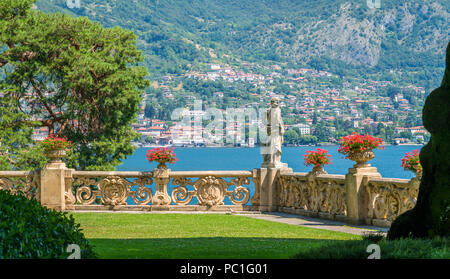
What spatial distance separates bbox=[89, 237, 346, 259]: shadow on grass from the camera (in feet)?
24.5

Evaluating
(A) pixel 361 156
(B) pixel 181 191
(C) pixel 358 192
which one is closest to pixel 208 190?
(B) pixel 181 191

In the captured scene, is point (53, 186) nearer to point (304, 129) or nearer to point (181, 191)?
point (181, 191)

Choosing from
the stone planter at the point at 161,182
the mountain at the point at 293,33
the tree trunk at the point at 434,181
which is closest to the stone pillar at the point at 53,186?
the stone planter at the point at 161,182

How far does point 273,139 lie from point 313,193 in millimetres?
2108

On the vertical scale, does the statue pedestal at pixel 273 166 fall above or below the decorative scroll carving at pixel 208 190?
above

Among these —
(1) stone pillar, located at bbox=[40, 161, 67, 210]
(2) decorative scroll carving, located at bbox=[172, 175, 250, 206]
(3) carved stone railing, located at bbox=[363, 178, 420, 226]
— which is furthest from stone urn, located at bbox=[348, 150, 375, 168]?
(1) stone pillar, located at bbox=[40, 161, 67, 210]

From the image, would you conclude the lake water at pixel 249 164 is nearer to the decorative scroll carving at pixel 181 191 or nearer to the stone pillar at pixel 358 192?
the decorative scroll carving at pixel 181 191

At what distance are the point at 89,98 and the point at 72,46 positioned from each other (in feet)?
8.73

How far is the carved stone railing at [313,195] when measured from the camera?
14.6 meters

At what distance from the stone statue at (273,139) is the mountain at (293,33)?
68680 millimetres

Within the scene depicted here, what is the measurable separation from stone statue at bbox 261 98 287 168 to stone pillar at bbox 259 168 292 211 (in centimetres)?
20

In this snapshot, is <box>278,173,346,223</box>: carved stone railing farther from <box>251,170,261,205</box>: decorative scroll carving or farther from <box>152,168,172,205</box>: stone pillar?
<box>152,168,172,205</box>: stone pillar

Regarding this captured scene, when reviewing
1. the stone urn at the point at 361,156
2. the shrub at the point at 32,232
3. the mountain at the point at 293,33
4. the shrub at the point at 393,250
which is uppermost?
the mountain at the point at 293,33

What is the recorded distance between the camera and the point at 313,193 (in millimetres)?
15492
